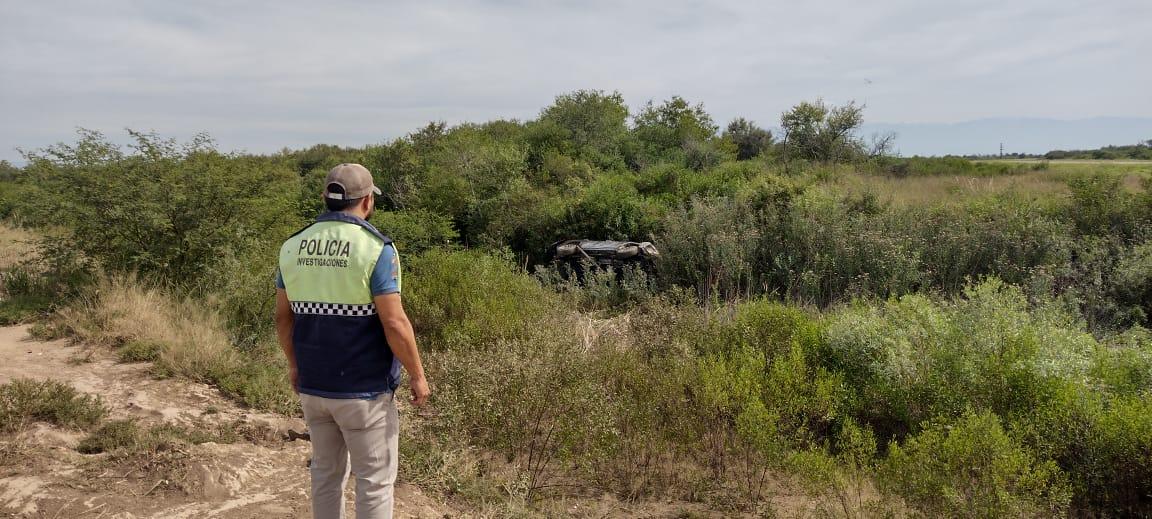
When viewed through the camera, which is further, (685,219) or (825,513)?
(685,219)

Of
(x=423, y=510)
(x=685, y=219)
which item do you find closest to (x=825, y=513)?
(x=423, y=510)

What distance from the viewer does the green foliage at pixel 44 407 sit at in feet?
14.2

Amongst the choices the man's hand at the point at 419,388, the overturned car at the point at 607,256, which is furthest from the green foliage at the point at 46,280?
the overturned car at the point at 607,256

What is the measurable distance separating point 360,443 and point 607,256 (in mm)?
9483

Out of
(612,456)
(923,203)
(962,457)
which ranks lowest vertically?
(612,456)

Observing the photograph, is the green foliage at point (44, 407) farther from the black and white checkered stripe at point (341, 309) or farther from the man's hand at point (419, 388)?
the man's hand at point (419, 388)

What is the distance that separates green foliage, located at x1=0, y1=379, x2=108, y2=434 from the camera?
433 cm

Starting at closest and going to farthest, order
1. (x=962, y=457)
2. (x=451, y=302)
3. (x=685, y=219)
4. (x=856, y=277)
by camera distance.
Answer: (x=962, y=457), (x=451, y=302), (x=856, y=277), (x=685, y=219)

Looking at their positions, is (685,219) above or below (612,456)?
above

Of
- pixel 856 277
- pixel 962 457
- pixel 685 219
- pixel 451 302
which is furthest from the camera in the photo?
pixel 685 219

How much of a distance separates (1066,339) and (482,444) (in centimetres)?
440

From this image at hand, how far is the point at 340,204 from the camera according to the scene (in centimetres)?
278

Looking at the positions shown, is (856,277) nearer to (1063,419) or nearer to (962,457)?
(1063,419)

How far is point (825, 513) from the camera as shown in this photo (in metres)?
3.82
